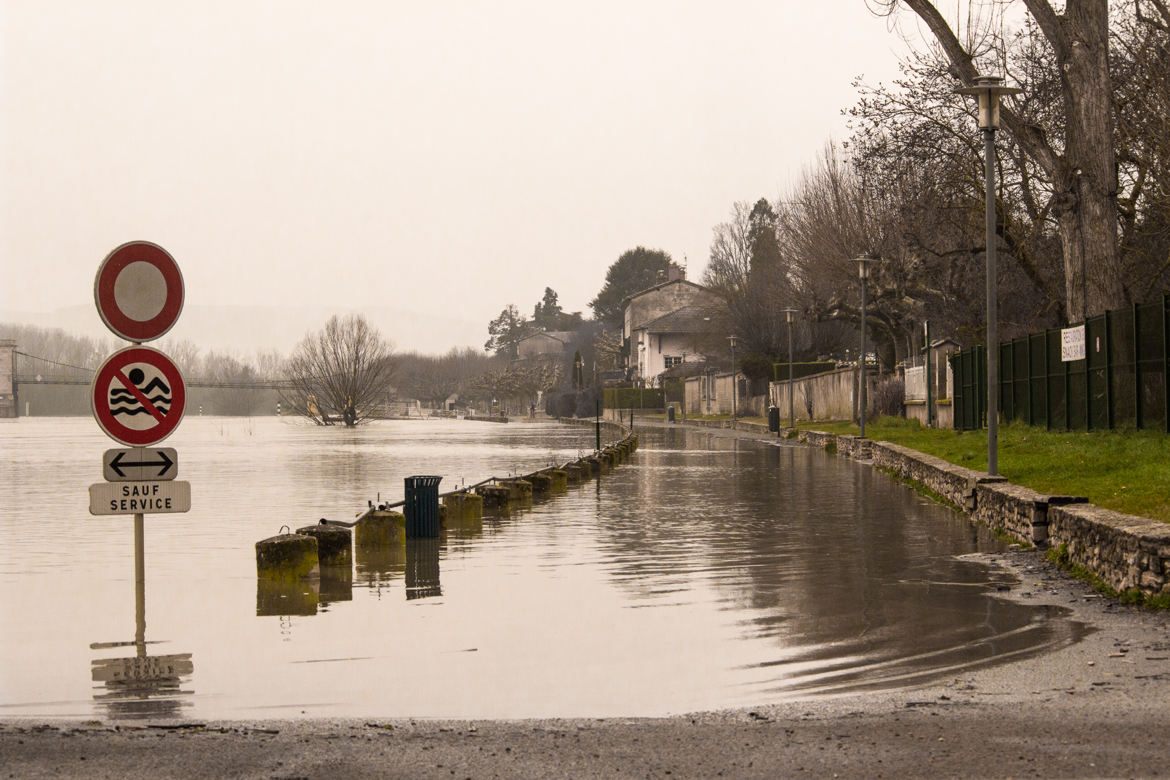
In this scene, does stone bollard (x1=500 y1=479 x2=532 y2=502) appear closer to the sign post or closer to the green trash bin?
the green trash bin

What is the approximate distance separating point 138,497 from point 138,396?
27.9 inches

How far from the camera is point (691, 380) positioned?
9181 centimetres

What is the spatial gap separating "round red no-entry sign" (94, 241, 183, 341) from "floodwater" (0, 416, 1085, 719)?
2.12 m

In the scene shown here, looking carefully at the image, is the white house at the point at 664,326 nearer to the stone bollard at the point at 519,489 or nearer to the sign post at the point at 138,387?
the stone bollard at the point at 519,489

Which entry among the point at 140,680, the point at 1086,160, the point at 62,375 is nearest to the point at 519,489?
the point at 1086,160

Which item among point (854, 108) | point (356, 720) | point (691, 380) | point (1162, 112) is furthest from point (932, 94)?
point (691, 380)

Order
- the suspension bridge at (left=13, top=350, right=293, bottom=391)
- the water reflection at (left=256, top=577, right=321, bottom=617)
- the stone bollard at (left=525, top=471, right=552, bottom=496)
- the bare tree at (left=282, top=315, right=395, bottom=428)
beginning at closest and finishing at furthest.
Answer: the water reflection at (left=256, top=577, right=321, bottom=617) → the stone bollard at (left=525, top=471, right=552, bottom=496) → the bare tree at (left=282, top=315, right=395, bottom=428) → the suspension bridge at (left=13, top=350, right=293, bottom=391)

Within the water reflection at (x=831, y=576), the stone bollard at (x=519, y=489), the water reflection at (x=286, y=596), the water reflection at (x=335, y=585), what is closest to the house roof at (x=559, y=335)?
the water reflection at (x=831, y=576)

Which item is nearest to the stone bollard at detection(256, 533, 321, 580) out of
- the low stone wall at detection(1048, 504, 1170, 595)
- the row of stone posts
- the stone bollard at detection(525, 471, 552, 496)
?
the row of stone posts

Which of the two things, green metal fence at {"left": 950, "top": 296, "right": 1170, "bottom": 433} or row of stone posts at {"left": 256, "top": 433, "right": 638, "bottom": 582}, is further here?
green metal fence at {"left": 950, "top": 296, "right": 1170, "bottom": 433}

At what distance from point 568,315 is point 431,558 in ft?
604

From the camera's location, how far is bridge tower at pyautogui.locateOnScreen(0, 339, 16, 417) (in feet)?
468

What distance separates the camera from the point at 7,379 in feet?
473

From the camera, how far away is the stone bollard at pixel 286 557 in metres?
12.5
